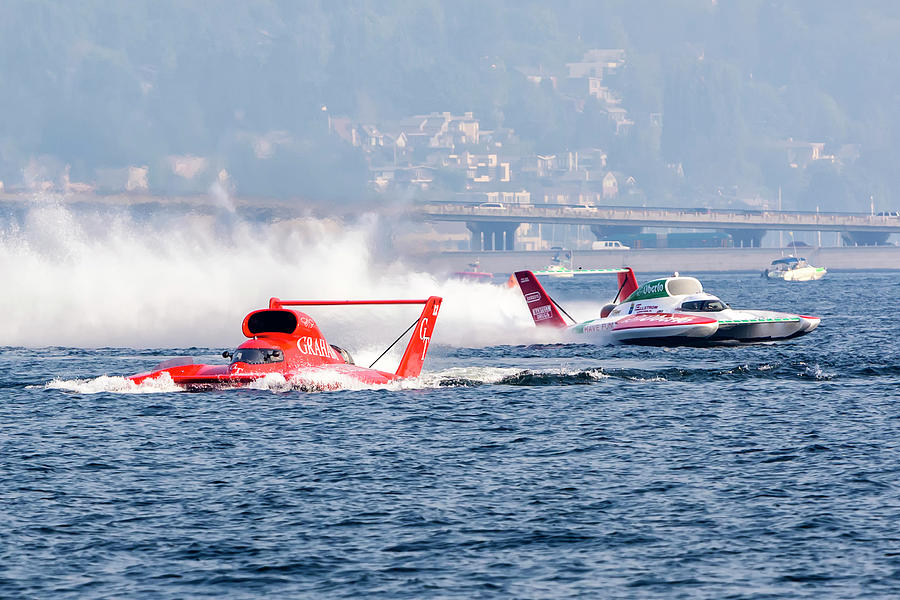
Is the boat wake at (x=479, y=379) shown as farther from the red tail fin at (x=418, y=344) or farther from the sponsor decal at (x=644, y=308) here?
the sponsor decal at (x=644, y=308)

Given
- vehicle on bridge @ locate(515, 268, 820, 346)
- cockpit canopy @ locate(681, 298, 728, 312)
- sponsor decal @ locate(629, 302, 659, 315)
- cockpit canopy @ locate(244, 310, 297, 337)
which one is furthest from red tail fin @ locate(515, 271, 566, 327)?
cockpit canopy @ locate(244, 310, 297, 337)

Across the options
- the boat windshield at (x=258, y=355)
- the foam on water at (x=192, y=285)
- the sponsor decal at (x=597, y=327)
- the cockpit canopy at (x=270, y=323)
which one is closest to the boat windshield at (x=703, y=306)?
the sponsor decal at (x=597, y=327)

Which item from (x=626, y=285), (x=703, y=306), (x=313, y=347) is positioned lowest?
(x=313, y=347)

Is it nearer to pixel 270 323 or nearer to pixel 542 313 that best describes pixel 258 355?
pixel 270 323

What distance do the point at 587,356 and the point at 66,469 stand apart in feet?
100

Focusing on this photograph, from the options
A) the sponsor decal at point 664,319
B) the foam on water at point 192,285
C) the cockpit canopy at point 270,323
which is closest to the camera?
the cockpit canopy at point 270,323

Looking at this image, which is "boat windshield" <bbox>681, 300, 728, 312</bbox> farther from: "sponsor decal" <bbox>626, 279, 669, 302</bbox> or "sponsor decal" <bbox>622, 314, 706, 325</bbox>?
"sponsor decal" <bbox>626, 279, 669, 302</bbox>

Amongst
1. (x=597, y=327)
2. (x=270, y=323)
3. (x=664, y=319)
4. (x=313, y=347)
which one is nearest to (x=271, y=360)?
(x=270, y=323)

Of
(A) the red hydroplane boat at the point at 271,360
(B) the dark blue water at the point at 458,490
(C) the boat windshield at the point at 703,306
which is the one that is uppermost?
(C) the boat windshield at the point at 703,306

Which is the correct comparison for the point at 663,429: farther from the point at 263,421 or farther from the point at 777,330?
the point at 777,330

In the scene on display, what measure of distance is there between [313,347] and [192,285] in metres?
36.9

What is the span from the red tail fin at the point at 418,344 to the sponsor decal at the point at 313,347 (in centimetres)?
274

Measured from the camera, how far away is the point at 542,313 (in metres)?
66.5

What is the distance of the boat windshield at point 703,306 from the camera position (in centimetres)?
5635
